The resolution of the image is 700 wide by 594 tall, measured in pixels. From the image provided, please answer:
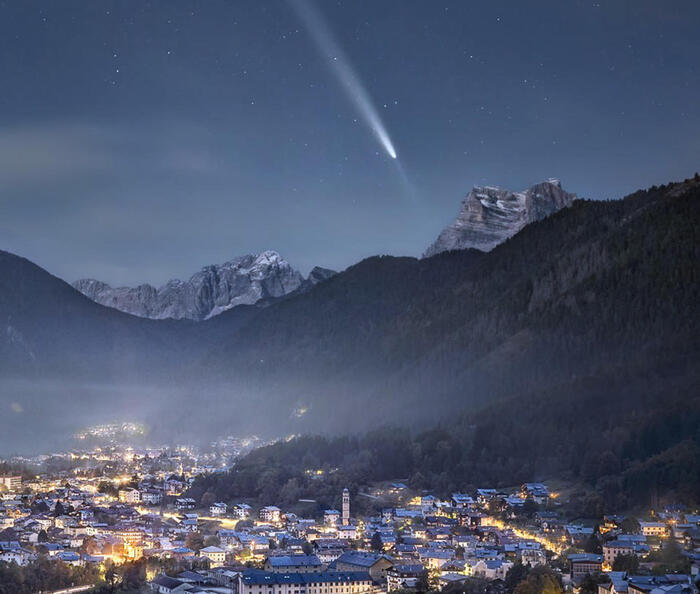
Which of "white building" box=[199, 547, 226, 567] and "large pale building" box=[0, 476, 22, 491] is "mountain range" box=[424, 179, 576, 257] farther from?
"white building" box=[199, 547, 226, 567]

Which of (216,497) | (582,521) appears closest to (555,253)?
(216,497)

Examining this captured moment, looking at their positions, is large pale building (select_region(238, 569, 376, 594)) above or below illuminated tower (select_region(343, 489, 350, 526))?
below

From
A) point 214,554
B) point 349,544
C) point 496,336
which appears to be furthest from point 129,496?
point 496,336

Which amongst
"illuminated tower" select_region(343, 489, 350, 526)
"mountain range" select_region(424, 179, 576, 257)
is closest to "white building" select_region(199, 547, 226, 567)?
"illuminated tower" select_region(343, 489, 350, 526)

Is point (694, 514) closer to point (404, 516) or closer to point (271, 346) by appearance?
point (404, 516)

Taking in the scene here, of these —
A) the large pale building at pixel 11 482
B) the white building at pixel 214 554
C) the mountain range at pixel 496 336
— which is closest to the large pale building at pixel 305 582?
the white building at pixel 214 554

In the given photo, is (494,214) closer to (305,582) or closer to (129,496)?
(129,496)

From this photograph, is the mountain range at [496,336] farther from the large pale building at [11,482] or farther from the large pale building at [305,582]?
the large pale building at [305,582]
